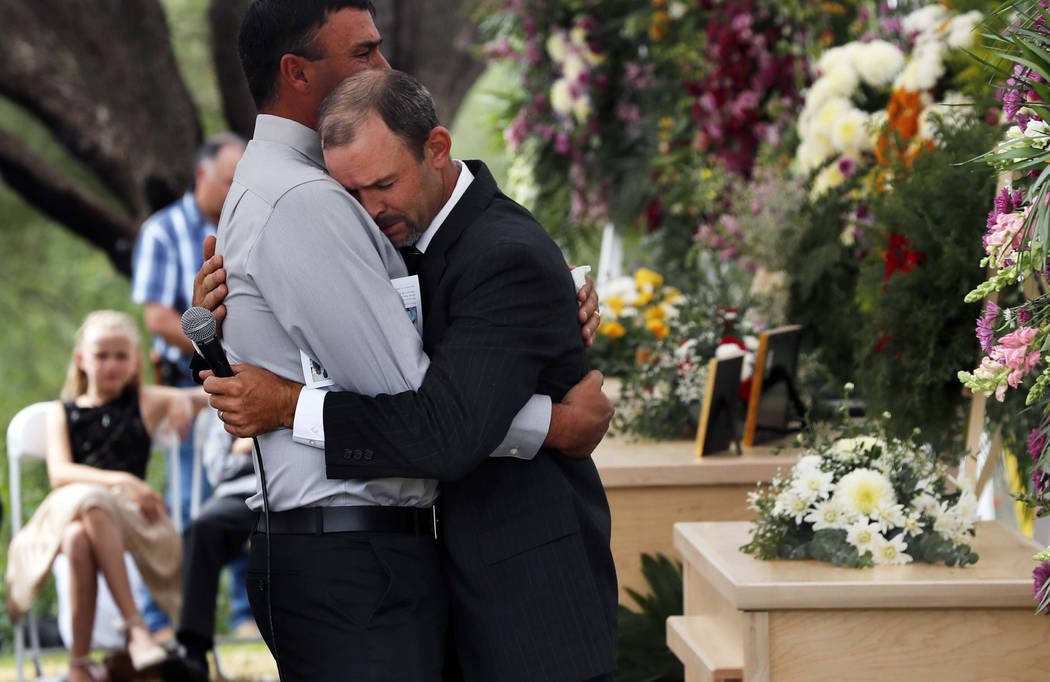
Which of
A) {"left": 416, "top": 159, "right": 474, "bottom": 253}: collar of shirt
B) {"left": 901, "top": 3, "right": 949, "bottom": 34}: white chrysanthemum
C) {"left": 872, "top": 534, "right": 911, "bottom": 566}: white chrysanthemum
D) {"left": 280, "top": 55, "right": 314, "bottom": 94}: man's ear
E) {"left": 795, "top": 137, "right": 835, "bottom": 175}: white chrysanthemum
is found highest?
{"left": 901, "top": 3, "right": 949, "bottom": 34}: white chrysanthemum

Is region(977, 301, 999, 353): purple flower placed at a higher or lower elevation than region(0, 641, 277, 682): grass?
higher

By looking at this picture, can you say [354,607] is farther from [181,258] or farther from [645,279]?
[181,258]

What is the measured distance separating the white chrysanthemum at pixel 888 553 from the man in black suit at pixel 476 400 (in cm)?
59

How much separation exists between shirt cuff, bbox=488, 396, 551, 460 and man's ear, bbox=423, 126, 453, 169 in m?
0.35

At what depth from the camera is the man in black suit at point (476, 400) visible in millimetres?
1729

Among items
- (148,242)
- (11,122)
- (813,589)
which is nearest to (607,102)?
(148,242)

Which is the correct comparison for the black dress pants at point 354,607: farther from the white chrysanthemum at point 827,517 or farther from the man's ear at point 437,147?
the white chrysanthemum at point 827,517

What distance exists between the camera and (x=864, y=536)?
7.53 feet

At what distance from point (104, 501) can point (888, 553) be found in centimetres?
282

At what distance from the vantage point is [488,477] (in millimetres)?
1862

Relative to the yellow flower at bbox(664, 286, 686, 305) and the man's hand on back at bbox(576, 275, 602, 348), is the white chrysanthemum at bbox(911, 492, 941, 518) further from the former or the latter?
the yellow flower at bbox(664, 286, 686, 305)

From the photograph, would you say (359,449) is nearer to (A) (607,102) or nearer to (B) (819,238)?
(B) (819,238)

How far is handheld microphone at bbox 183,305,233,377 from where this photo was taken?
1720 millimetres

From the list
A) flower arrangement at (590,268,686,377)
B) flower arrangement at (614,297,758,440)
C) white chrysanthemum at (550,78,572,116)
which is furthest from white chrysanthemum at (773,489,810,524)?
white chrysanthemum at (550,78,572,116)
